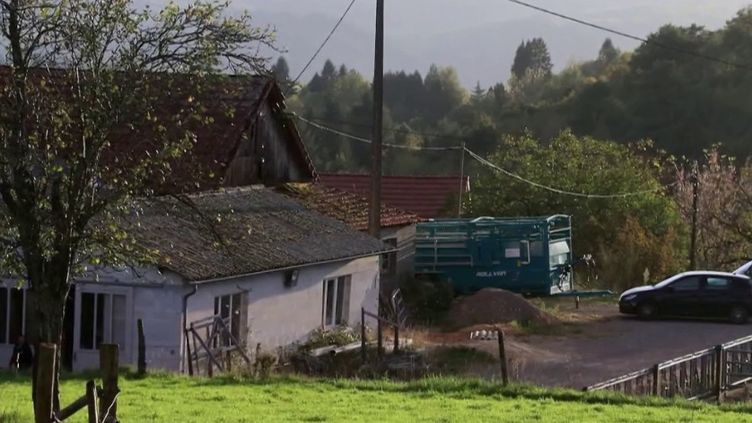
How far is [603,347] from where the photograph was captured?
3133 cm

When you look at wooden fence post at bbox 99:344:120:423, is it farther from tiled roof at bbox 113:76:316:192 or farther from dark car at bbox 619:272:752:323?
dark car at bbox 619:272:752:323

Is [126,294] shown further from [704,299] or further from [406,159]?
[406,159]

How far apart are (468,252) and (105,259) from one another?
86.2 ft

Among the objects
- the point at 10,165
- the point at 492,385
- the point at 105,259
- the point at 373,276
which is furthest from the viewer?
the point at 373,276

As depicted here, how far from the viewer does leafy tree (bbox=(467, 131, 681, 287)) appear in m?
48.1

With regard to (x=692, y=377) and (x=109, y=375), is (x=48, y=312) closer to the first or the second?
(x=109, y=375)

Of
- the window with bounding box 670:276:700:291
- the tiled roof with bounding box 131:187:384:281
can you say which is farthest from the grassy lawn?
the window with bounding box 670:276:700:291

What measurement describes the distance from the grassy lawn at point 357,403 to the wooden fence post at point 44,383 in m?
4.52

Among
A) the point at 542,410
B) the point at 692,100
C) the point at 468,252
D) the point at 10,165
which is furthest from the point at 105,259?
the point at 692,100

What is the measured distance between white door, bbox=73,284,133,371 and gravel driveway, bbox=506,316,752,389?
7.72 metres

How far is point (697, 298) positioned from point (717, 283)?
696 mm

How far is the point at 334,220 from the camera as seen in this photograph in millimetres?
34281

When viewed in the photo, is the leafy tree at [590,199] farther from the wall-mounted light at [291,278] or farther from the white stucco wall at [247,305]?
the wall-mounted light at [291,278]

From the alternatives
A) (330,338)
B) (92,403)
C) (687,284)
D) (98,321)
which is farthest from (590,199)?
(92,403)
